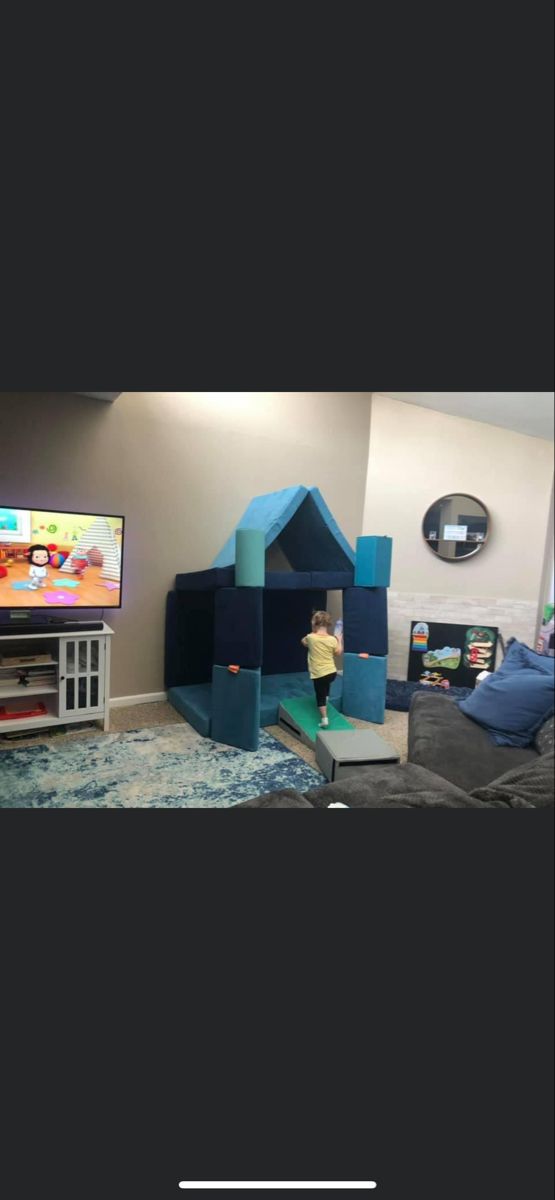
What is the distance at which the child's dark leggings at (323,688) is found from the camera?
3.96 feet

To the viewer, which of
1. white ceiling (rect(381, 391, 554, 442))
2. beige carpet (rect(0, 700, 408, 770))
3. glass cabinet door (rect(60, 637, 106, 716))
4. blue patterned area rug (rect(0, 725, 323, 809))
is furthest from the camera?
glass cabinet door (rect(60, 637, 106, 716))

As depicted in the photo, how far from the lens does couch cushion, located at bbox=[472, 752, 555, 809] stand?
926 millimetres

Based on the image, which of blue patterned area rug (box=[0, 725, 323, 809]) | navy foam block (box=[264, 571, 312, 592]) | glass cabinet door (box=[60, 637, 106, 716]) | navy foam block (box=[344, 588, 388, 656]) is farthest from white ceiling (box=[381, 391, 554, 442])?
glass cabinet door (box=[60, 637, 106, 716])

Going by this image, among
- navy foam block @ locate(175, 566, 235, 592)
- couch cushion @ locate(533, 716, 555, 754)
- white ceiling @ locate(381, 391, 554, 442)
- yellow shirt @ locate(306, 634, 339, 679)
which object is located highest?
white ceiling @ locate(381, 391, 554, 442)

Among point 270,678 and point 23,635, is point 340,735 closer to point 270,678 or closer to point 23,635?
point 270,678

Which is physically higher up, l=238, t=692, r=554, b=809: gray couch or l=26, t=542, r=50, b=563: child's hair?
l=26, t=542, r=50, b=563: child's hair

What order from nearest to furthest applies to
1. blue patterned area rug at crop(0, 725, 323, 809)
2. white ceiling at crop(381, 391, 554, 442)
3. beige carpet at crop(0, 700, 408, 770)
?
white ceiling at crop(381, 391, 554, 442) → blue patterned area rug at crop(0, 725, 323, 809) → beige carpet at crop(0, 700, 408, 770)

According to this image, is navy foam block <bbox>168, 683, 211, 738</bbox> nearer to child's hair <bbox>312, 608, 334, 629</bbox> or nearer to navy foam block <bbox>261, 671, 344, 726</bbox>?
navy foam block <bbox>261, 671, 344, 726</bbox>

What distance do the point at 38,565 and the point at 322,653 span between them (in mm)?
860

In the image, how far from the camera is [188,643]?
147cm

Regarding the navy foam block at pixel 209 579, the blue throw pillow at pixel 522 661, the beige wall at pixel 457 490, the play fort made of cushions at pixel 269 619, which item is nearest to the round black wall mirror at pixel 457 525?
the beige wall at pixel 457 490

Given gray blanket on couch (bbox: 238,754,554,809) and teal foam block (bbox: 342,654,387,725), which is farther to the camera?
teal foam block (bbox: 342,654,387,725)

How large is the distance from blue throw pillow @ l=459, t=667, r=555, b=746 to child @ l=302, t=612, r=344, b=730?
1.28 feet

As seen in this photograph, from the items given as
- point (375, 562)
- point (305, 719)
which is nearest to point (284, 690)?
point (305, 719)
